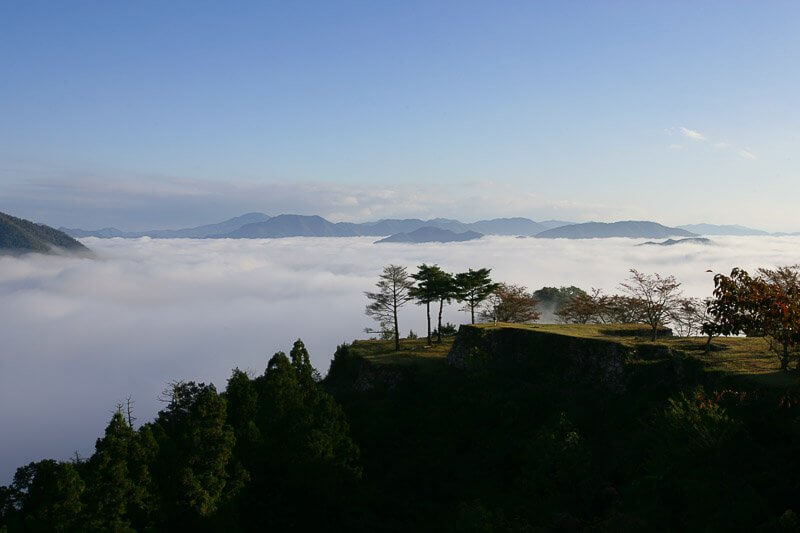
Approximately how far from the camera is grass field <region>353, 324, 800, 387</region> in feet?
95.6

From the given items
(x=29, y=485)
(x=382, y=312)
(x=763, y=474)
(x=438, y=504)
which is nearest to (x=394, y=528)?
(x=438, y=504)

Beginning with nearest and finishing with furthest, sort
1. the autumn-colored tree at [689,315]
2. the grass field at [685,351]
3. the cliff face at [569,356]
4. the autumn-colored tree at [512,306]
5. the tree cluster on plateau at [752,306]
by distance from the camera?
the tree cluster on plateau at [752,306]
the grass field at [685,351]
the cliff face at [569,356]
the autumn-colored tree at [689,315]
the autumn-colored tree at [512,306]

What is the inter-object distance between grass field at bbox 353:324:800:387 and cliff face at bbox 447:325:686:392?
3.13 ft

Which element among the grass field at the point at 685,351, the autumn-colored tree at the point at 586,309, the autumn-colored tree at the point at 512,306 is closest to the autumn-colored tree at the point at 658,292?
the grass field at the point at 685,351

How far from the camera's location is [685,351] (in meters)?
35.5

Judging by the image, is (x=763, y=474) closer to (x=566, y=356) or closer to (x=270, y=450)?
(x=566, y=356)

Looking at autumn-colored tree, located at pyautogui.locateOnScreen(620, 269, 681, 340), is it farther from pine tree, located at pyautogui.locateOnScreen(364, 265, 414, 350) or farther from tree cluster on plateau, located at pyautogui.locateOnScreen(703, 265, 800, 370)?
tree cluster on plateau, located at pyautogui.locateOnScreen(703, 265, 800, 370)

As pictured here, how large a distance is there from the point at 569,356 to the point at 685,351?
853 centimetres

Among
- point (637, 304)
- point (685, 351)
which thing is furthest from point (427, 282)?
point (685, 351)

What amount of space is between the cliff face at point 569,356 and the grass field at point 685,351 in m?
0.95

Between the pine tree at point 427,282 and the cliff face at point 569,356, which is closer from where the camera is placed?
the cliff face at point 569,356

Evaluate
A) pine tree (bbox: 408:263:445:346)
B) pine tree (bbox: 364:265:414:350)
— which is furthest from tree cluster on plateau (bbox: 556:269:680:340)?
pine tree (bbox: 364:265:414:350)

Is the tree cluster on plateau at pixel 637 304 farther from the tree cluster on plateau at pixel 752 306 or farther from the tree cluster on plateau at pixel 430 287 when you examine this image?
the tree cluster on plateau at pixel 752 306

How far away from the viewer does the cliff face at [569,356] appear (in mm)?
34906
